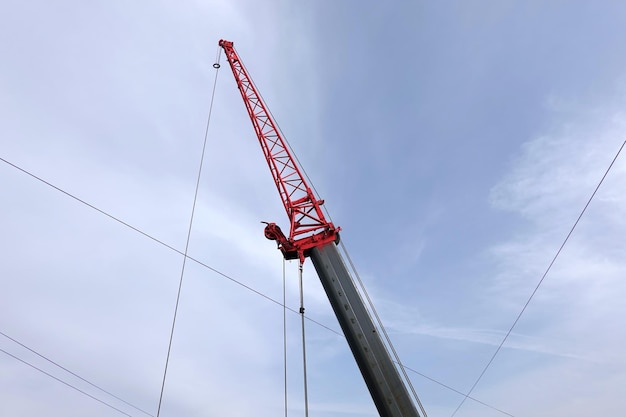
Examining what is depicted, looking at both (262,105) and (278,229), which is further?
(262,105)

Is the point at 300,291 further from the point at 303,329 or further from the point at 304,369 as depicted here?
the point at 304,369

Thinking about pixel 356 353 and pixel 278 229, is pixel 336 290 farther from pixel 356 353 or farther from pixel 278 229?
pixel 278 229

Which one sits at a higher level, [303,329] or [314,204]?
[314,204]

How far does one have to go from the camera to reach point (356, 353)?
14398 millimetres

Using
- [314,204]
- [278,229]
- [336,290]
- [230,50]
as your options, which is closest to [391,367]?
[336,290]

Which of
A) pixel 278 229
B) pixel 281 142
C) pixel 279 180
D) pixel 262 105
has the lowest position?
pixel 278 229

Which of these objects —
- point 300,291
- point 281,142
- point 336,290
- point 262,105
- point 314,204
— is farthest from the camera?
point 262,105

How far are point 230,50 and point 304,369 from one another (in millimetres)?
26847

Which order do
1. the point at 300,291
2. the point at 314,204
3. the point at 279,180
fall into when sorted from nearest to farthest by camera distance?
the point at 300,291
the point at 314,204
the point at 279,180

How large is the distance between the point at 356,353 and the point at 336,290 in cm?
279

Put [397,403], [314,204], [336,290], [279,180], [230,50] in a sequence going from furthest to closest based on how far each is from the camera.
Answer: [230,50]
[279,180]
[314,204]
[336,290]
[397,403]

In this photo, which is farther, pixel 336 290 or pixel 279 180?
pixel 279 180

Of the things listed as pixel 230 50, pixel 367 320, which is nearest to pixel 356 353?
pixel 367 320

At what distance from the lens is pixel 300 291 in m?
18.1
